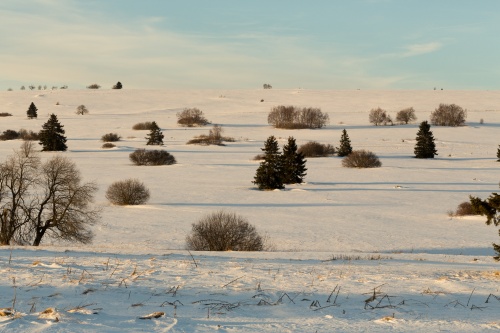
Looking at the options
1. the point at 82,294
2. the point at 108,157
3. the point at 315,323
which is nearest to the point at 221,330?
the point at 315,323

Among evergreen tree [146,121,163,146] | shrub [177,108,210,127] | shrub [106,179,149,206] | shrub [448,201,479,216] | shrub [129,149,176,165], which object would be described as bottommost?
shrub [448,201,479,216]

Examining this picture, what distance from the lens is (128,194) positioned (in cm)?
2931

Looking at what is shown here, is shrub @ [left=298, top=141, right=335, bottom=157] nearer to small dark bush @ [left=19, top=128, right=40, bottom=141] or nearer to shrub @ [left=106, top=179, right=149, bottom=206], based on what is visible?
shrub @ [left=106, top=179, right=149, bottom=206]

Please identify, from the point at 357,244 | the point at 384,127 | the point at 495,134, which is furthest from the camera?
the point at 384,127

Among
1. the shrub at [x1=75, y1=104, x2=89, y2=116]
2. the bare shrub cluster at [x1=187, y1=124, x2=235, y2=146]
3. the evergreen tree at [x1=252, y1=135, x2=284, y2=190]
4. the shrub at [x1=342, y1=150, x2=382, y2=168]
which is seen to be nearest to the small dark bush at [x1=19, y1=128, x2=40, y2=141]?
the bare shrub cluster at [x1=187, y1=124, x2=235, y2=146]

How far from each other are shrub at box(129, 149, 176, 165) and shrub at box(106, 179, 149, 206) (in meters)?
17.4

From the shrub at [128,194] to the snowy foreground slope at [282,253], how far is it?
74 cm

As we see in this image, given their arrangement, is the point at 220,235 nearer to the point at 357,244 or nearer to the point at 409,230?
the point at 357,244

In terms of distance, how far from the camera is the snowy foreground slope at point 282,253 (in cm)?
577

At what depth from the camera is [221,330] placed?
16.9ft

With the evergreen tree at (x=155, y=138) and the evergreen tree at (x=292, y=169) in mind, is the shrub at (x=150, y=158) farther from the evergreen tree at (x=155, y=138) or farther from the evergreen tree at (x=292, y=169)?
the evergreen tree at (x=292, y=169)

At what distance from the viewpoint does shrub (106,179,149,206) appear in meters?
29.3

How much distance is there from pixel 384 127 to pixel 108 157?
149 feet

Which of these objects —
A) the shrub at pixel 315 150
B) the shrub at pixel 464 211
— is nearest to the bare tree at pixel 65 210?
the shrub at pixel 464 211
